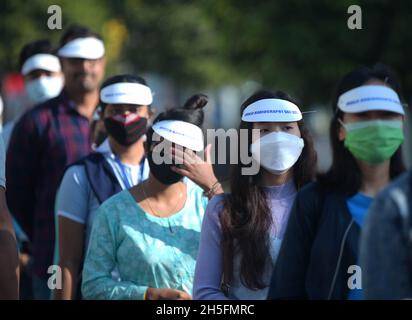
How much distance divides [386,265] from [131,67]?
32.9 meters

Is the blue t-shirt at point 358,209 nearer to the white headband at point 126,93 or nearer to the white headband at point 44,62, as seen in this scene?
the white headband at point 126,93

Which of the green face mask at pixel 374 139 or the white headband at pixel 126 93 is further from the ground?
the white headband at pixel 126 93

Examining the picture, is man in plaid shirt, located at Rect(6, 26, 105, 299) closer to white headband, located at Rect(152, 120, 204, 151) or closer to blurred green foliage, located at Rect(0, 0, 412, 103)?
white headband, located at Rect(152, 120, 204, 151)

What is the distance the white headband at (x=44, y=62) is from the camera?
8492 mm

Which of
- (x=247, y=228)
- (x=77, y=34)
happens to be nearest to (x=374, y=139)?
(x=247, y=228)

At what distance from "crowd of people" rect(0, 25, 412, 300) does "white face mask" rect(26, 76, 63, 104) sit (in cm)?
120

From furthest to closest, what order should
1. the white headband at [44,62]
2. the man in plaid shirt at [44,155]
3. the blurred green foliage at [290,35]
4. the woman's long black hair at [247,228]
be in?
1. the blurred green foliage at [290,35]
2. the white headband at [44,62]
3. the man in plaid shirt at [44,155]
4. the woman's long black hair at [247,228]

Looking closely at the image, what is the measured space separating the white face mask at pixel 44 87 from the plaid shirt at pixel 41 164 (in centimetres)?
127

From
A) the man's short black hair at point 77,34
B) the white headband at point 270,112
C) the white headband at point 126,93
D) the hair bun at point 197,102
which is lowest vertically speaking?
the white headband at point 270,112

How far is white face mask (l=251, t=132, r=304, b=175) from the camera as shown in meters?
4.77

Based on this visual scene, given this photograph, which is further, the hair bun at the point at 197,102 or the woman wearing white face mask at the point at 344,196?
the hair bun at the point at 197,102

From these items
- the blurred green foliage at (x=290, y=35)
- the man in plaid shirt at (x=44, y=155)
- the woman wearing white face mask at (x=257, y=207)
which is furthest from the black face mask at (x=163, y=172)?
the blurred green foliage at (x=290, y=35)

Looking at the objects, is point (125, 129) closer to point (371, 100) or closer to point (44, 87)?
point (371, 100)
